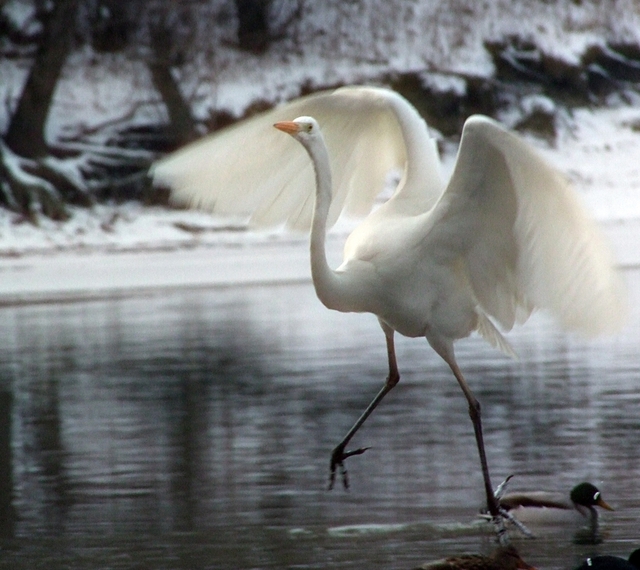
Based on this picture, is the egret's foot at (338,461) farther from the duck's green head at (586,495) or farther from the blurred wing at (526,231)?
the duck's green head at (586,495)

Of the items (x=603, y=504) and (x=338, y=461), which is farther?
(x=338, y=461)

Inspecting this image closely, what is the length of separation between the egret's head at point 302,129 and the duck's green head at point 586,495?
1.77m

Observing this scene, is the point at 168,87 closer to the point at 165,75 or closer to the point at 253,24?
the point at 165,75

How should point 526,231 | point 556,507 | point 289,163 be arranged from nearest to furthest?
point 556,507 → point 526,231 → point 289,163

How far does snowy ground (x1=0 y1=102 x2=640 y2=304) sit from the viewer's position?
1555 centimetres

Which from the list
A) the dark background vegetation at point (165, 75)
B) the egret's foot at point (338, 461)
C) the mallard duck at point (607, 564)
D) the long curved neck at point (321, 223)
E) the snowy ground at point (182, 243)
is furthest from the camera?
the dark background vegetation at point (165, 75)

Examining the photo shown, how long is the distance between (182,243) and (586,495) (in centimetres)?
1342

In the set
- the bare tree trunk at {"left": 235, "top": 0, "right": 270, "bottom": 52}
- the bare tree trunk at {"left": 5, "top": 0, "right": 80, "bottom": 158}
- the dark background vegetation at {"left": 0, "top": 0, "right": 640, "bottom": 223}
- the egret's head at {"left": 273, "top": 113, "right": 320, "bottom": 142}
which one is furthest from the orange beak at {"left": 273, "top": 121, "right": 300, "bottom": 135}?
the bare tree trunk at {"left": 235, "top": 0, "right": 270, "bottom": 52}

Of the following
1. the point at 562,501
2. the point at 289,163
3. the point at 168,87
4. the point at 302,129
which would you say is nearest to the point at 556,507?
the point at 562,501

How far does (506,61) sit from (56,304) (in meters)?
13.9

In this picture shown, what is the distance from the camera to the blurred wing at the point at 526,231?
5.68m

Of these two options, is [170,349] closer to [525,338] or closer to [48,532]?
[525,338]

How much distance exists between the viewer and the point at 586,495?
5590 mm

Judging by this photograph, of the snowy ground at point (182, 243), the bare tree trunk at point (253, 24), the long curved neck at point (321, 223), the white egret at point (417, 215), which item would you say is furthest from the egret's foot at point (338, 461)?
the bare tree trunk at point (253, 24)
